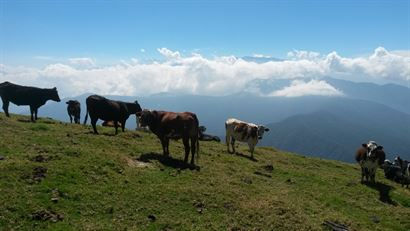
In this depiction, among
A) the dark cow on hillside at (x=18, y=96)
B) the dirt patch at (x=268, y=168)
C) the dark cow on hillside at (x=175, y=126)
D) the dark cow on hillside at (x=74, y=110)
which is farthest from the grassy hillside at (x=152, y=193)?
the dark cow on hillside at (x=74, y=110)

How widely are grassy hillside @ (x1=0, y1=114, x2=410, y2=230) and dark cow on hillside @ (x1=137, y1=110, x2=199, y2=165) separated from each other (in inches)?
49.8

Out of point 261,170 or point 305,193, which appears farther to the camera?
point 261,170

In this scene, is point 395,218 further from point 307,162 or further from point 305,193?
point 307,162

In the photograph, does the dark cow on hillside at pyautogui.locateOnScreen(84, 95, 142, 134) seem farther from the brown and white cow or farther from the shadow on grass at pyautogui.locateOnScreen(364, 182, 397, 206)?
the shadow on grass at pyautogui.locateOnScreen(364, 182, 397, 206)

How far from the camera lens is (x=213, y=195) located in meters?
20.8

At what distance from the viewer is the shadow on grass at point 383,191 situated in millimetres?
26641

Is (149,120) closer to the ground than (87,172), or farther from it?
farther from it

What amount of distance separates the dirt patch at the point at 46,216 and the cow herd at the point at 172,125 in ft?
35.5

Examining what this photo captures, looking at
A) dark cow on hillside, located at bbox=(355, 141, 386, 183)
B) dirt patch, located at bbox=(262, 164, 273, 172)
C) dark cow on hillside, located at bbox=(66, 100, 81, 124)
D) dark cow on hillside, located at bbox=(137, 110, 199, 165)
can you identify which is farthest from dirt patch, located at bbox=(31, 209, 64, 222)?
dark cow on hillside, located at bbox=(66, 100, 81, 124)

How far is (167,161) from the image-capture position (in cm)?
2573

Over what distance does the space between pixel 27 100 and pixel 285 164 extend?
2254 cm

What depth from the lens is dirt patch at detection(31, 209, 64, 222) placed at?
52.9ft

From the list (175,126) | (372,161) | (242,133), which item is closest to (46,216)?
(175,126)

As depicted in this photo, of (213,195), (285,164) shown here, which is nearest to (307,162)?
(285,164)
